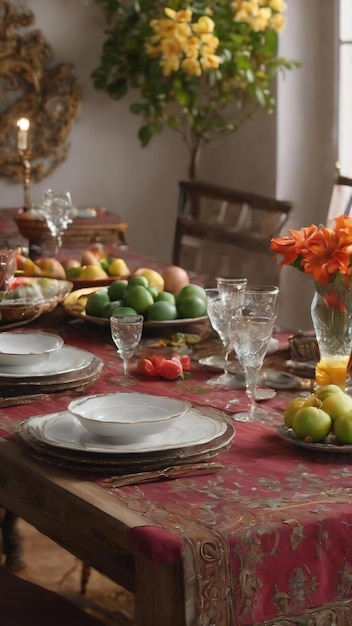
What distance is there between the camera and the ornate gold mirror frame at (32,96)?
4.62 meters

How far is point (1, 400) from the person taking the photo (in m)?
1.78

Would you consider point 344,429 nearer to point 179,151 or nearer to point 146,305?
point 146,305

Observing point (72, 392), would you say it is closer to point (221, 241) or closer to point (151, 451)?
point (151, 451)

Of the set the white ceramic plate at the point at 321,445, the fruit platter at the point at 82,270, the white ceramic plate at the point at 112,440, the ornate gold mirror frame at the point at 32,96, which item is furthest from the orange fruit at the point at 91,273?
the ornate gold mirror frame at the point at 32,96

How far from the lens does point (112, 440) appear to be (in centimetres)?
148

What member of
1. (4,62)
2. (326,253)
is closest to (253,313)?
(326,253)

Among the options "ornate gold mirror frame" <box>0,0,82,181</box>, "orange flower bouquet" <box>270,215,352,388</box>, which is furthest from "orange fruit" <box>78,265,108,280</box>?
"ornate gold mirror frame" <box>0,0,82,181</box>

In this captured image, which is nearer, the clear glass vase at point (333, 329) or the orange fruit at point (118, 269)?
the clear glass vase at point (333, 329)

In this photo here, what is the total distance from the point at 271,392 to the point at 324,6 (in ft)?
9.37

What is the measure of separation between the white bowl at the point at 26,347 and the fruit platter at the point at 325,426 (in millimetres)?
539

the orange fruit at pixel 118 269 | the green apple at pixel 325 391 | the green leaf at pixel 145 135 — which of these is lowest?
the green apple at pixel 325 391

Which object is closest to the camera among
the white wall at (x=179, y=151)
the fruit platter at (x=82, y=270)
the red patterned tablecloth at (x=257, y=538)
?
the red patterned tablecloth at (x=257, y=538)

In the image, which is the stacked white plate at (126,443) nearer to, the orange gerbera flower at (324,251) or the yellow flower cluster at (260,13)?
the orange gerbera flower at (324,251)

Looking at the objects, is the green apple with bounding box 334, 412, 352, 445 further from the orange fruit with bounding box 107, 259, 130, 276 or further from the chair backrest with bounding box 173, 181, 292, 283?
the chair backrest with bounding box 173, 181, 292, 283
